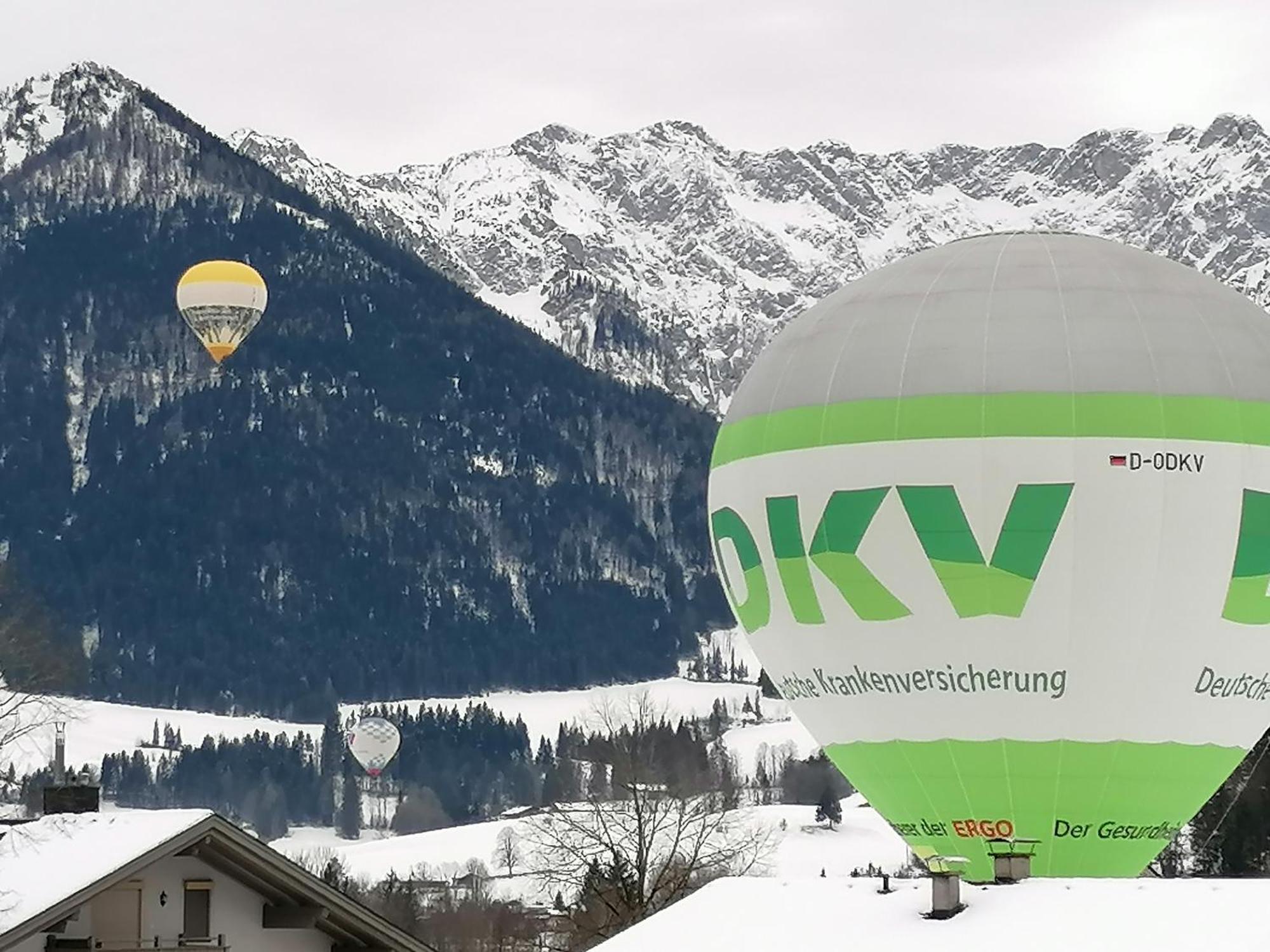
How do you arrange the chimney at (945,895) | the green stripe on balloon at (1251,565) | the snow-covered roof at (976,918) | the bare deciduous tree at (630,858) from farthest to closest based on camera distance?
the bare deciduous tree at (630,858) < the green stripe on balloon at (1251,565) < the chimney at (945,895) < the snow-covered roof at (976,918)

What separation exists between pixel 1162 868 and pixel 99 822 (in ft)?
182

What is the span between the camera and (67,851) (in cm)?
4038

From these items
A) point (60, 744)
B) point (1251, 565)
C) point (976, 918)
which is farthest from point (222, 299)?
point (976, 918)

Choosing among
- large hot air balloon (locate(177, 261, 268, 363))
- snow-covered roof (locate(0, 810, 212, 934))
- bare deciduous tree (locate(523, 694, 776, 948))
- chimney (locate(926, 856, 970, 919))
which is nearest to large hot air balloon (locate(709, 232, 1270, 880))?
chimney (locate(926, 856, 970, 919))

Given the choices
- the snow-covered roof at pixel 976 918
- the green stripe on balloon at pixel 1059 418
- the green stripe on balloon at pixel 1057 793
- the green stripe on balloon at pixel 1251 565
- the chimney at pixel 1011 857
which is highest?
the green stripe on balloon at pixel 1059 418

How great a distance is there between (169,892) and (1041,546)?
14.6 meters

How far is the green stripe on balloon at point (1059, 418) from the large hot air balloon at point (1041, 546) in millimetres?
32

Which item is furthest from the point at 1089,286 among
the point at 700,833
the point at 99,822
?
the point at 700,833

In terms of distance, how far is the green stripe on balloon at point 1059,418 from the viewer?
37.8 m

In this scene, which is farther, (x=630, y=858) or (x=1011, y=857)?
(x=630, y=858)

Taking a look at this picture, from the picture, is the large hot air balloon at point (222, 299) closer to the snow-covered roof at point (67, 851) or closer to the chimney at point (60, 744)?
the chimney at point (60, 744)

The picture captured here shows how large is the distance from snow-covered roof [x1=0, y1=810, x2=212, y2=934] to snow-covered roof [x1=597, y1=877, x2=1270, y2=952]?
10.2 m

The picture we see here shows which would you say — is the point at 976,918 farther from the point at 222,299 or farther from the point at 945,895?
the point at 222,299

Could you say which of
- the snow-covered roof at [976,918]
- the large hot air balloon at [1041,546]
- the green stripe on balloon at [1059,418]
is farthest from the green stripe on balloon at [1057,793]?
the snow-covered roof at [976,918]
